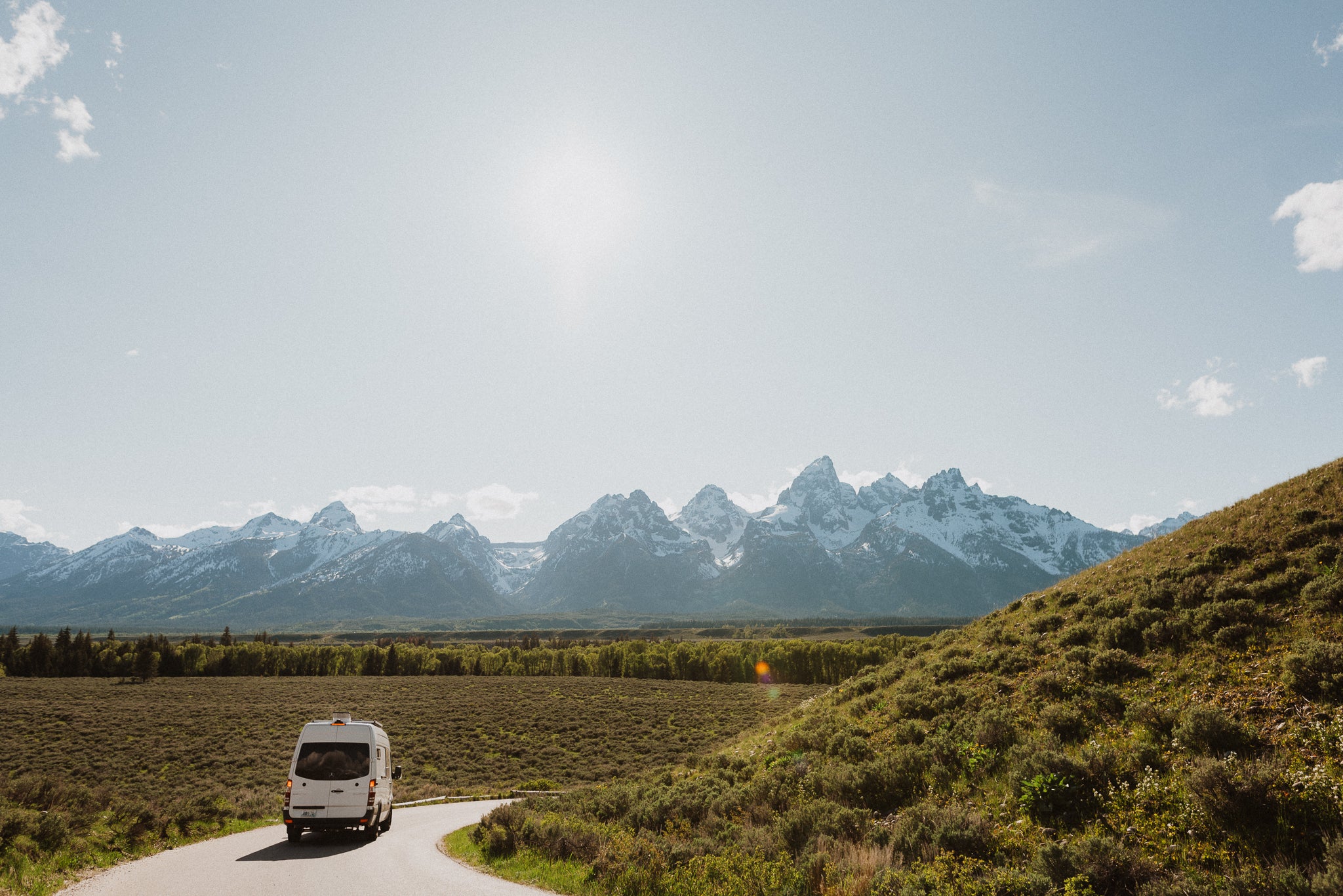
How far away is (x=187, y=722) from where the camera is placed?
55500 mm

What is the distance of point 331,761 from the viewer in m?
18.7

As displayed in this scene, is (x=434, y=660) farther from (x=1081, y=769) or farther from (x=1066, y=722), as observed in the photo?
(x=1081, y=769)

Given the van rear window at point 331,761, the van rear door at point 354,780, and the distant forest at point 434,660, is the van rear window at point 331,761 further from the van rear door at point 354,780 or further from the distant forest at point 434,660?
the distant forest at point 434,660

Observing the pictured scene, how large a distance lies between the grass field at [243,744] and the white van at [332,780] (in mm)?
4030

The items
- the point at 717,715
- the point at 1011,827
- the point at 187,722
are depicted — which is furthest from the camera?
the point at 717,715

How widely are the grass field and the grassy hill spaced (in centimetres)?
1061

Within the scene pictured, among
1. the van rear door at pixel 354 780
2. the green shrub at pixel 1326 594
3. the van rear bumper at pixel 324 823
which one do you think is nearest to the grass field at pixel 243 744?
the van rear bumper at pixel 324 823

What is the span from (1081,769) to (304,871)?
1662 centimetres

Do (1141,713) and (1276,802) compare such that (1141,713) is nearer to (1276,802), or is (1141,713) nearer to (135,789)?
(1276,802)

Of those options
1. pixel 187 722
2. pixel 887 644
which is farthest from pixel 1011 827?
pixel 887 644

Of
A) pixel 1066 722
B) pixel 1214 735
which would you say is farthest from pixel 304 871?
pixel 1214 735

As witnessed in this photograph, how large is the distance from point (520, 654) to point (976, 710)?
146m

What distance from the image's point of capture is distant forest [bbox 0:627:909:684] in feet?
390

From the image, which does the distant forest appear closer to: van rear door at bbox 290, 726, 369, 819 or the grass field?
the grass field
